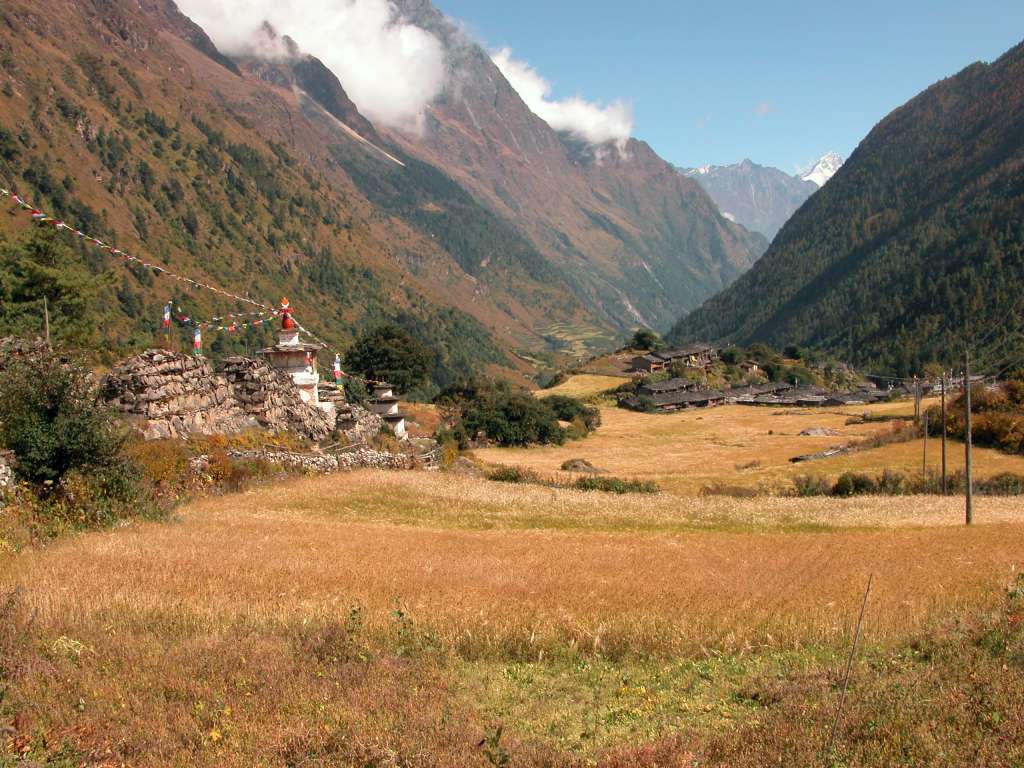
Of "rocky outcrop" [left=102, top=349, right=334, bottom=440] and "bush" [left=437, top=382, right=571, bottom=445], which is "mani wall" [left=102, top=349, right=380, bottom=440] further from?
"bush" [left=437, top=382, right=571, bottom=445]

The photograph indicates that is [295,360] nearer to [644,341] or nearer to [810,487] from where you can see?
[810,487]

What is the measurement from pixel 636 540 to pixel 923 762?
20.2 m

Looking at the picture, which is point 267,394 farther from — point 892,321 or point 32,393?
point 892,321

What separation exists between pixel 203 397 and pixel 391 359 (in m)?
48.0

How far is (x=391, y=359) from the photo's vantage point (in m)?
86.1

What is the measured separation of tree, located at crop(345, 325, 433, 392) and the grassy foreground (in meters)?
63.5

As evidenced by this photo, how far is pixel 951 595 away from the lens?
15633 mm

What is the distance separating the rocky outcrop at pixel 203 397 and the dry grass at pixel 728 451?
23.1 metres

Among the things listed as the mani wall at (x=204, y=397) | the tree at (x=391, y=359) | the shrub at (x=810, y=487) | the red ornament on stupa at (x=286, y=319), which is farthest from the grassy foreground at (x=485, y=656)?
the tree at (x=391, y=359)

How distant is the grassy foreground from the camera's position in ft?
26.9

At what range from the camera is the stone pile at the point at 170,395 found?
3478cm

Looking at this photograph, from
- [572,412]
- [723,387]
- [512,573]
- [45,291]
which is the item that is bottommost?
[512,573]

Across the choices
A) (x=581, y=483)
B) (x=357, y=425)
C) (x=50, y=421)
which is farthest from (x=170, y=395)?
(x=581, y=483)

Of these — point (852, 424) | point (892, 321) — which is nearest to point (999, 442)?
point (852, 424)
